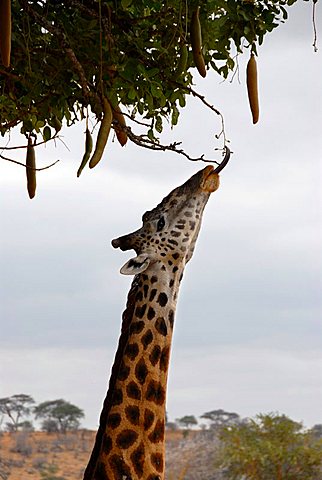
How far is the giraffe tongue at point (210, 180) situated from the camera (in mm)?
1867

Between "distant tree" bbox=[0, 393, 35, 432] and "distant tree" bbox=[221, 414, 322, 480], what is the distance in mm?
3263

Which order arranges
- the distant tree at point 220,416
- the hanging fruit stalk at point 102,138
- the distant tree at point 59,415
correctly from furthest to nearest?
the distant tree at point 220,416 < the distant tree at point 59,415 < the hanging fruit stalk at point 102,138

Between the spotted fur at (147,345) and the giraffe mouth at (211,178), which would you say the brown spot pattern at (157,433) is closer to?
the spotted fur at (147,345)

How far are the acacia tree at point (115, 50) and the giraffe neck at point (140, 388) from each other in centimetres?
27

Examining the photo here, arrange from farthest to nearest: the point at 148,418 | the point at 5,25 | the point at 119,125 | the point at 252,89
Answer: the point at 119,125, the point at 148,418, the point at 252,89, the point at 5,25

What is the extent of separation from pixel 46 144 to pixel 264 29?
23.4 inches

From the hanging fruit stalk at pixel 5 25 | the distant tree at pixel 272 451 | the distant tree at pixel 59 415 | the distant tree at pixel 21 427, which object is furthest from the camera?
the distant tree at pixel 59 415

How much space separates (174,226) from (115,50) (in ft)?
1.08

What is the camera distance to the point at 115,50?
179cm

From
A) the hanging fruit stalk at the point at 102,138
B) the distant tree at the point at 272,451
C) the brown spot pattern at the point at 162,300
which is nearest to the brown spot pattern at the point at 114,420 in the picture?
the brown spot pattern at the point at 162,300

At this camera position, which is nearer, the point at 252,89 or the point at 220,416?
the point at 252,89

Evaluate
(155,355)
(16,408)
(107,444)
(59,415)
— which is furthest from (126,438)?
(59,415)

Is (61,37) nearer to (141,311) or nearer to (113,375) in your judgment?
(141,311)

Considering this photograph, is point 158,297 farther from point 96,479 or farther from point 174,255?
point 96,479
